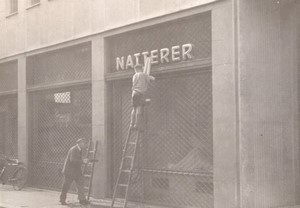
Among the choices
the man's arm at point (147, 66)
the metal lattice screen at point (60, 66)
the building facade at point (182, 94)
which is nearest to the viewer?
the building facade at point (182, 94)

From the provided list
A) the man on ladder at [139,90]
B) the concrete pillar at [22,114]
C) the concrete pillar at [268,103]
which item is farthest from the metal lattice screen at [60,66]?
the concrete pillar at [268,103]

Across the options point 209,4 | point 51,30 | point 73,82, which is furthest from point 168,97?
point 51,30

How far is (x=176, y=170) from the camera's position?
497 inches

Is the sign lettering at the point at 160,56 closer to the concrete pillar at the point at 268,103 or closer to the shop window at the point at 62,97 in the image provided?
the concrete pillar at the point at 268,103

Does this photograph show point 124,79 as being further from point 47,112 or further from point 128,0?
point 47,112

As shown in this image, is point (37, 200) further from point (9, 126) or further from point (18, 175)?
point (9, 126)

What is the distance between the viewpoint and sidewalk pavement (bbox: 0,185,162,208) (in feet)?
44.6

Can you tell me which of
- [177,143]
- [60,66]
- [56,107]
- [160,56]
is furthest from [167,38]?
[56,107]

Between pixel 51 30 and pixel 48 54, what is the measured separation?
0.89 meters

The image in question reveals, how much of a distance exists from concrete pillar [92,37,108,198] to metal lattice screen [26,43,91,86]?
60 centimetres

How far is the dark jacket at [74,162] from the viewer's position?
44.8ft

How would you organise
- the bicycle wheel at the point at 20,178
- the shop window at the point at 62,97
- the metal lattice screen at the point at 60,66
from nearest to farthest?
the metal lattice screen at the point at 60,66 → the shop window at the point at 62,97 → the bicycle wheel at the point at 20,178

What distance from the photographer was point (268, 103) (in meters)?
11.2

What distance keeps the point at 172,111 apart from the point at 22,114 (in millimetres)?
7170
